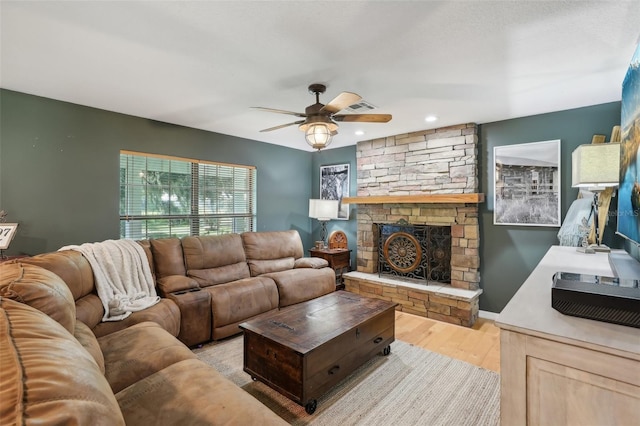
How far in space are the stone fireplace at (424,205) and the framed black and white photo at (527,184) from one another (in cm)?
28

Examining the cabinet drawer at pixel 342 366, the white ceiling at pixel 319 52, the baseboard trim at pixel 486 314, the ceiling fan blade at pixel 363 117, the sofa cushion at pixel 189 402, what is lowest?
the baseboard trim at pixel 486 314

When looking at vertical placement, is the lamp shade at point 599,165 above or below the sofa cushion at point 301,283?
above

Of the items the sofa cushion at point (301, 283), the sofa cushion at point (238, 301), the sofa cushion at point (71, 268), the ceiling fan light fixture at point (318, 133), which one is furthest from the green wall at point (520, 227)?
the sofa cushion at point (71, 268)

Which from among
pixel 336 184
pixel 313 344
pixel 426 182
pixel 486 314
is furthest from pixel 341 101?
pixel 486 314

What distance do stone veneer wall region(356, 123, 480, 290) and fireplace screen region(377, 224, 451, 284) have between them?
145 mm

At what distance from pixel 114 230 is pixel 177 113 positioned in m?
1.58

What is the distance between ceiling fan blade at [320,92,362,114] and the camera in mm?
2118

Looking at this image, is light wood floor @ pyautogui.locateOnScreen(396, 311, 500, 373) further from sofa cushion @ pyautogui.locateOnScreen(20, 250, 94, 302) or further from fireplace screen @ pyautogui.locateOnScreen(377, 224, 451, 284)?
sofa cushion @ pyautogui.locateOnScreen(20, 250, 94, 302)

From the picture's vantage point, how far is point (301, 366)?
1.94 metres

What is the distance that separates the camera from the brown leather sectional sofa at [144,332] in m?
0.66

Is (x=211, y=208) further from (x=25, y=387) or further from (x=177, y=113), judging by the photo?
(x=25, y=387)

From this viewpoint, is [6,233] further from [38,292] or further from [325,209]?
[325,209]

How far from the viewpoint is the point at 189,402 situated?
4.30 feet

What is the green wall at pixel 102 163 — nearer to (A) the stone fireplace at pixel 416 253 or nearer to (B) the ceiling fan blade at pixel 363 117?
(A) the stone fireplace at pixel 416 253
